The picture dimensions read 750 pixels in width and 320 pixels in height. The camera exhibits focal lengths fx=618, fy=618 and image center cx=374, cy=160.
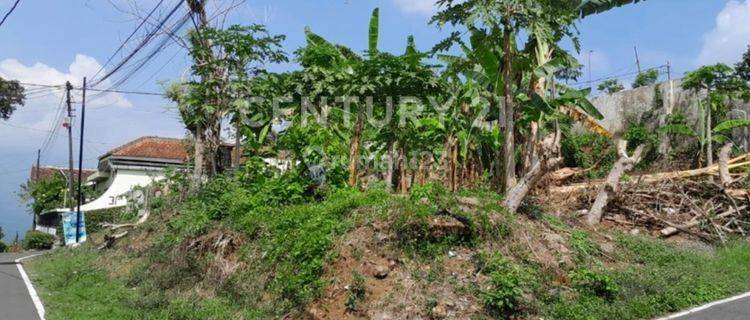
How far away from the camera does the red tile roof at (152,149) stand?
3588cm

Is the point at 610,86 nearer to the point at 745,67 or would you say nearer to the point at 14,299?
the point at 745,67

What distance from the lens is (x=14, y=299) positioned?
11.5 meters

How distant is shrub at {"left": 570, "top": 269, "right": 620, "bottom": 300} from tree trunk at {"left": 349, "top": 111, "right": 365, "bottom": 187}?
515 centimetres

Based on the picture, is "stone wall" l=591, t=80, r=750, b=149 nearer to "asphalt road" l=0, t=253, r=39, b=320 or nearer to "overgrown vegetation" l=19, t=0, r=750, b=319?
"overgrown vegetation" l=19, t=0, r=750, b=319

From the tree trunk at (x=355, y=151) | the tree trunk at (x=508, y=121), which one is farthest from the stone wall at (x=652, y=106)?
the tree trunk at (x=355, y=151)

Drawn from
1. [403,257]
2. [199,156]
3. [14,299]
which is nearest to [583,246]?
[403,257]

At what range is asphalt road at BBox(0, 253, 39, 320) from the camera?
977cm

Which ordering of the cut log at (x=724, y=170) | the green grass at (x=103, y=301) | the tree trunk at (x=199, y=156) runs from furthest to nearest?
the tree trunk at (x=199, y=156) → the cut log at (x=724, y=170) → the green grass at (x=103, y=301)

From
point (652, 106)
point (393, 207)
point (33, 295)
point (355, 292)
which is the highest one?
point (652, 106)

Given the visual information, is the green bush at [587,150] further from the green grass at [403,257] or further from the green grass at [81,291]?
the green grass at [81,291]

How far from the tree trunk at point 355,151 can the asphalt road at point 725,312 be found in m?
6.34

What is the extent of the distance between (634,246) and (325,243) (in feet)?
16.6

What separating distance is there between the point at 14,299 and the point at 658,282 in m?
11.0

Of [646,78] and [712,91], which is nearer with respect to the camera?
[712,91]
